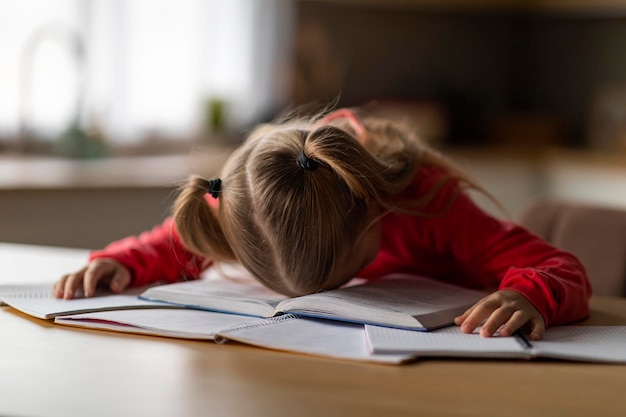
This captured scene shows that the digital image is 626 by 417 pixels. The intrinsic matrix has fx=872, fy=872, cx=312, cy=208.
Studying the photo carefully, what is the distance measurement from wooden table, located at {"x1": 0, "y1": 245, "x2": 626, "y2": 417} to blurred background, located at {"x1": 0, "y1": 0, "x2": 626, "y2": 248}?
4.86 feet

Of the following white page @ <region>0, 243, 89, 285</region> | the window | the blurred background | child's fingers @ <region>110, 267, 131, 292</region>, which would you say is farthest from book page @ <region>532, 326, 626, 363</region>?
the window

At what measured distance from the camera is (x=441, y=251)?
4.41 feet

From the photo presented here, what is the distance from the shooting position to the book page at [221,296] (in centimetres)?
106

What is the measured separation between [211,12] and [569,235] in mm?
1927

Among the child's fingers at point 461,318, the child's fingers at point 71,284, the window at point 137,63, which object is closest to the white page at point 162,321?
the child's fingers at point 71,284

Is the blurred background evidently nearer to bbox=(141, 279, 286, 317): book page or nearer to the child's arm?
the child's arm

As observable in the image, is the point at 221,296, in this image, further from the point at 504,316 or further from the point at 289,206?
the point at 504,316

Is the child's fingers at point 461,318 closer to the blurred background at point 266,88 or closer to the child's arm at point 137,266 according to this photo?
the child's arm at point 137,266

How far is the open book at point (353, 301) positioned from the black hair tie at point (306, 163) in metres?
0.16

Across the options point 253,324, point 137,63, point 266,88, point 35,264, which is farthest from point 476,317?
point 266,88

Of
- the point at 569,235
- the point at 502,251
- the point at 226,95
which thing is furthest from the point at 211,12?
the point at 502,251

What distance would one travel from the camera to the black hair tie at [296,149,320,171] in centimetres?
109

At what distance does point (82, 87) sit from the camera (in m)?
2.84

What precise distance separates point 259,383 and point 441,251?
0.60m
